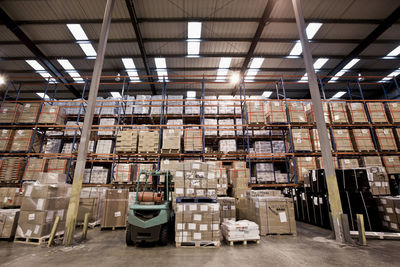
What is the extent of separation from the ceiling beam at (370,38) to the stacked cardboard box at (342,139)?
16.4 feet

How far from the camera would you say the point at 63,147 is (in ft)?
34.1

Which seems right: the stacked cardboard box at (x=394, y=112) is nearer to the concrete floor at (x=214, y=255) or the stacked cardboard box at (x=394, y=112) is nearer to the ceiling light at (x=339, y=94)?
the ceiling light at (x=339, y=94)

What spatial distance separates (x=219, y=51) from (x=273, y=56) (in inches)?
130

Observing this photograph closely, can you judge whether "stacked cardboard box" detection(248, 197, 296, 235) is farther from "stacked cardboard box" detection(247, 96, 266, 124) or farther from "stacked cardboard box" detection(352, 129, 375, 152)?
"stacked cardboard box" detection(352, 129, 375, 152)

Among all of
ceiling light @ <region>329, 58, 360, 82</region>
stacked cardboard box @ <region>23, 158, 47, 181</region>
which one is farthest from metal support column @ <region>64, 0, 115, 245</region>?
ceiling light @ <region>329, 58, 360, 82</region>

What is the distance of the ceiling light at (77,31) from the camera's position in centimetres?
926

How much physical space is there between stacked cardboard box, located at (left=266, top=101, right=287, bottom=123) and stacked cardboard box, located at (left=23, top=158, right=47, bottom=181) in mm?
11179

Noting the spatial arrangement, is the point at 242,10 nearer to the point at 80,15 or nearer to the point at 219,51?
the point at 219,51

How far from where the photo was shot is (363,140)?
896 cm

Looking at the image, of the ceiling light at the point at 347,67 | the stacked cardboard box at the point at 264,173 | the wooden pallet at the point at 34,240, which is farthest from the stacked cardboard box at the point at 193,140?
the ceiling light at the point at 347,67

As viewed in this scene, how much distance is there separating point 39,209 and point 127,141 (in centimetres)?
395

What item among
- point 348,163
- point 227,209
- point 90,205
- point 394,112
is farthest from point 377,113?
point 90,205

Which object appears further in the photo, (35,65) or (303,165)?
(35,65)

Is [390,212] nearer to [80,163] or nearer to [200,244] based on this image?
[200,244]
